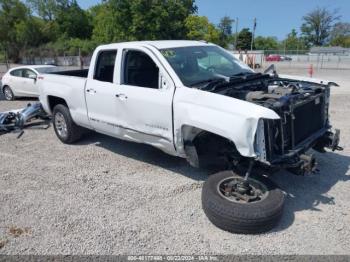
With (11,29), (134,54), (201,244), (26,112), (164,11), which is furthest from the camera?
(11,29)

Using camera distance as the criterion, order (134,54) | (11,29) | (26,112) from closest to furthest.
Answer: (134,54) → (26,112) → (11,29)

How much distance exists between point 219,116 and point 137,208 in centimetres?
155

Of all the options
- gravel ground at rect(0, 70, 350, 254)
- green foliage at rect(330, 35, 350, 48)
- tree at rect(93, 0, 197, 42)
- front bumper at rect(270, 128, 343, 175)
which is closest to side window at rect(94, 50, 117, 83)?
gravel ground at rect(0, 70, 350, 254)

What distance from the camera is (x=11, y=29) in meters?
65.8

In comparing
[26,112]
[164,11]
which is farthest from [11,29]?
[26,112]

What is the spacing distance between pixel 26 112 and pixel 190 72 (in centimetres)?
556

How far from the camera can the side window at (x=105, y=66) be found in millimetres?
5762

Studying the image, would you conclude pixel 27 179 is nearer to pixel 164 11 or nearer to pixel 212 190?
pixel 212 190

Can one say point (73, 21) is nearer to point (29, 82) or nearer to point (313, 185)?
point (29, 82)

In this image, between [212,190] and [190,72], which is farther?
[190,72]

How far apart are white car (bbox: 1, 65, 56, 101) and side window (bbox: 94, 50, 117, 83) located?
7505 mm

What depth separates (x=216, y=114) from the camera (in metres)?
4.01

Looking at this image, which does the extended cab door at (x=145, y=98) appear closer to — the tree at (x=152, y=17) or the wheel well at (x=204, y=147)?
the wheel well at (x=204, y=147)

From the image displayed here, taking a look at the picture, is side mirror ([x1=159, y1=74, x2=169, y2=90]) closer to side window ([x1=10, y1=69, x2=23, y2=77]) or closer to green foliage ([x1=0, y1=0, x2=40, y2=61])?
side window ([x1=10, y1=69, x2=23, y2=77])
